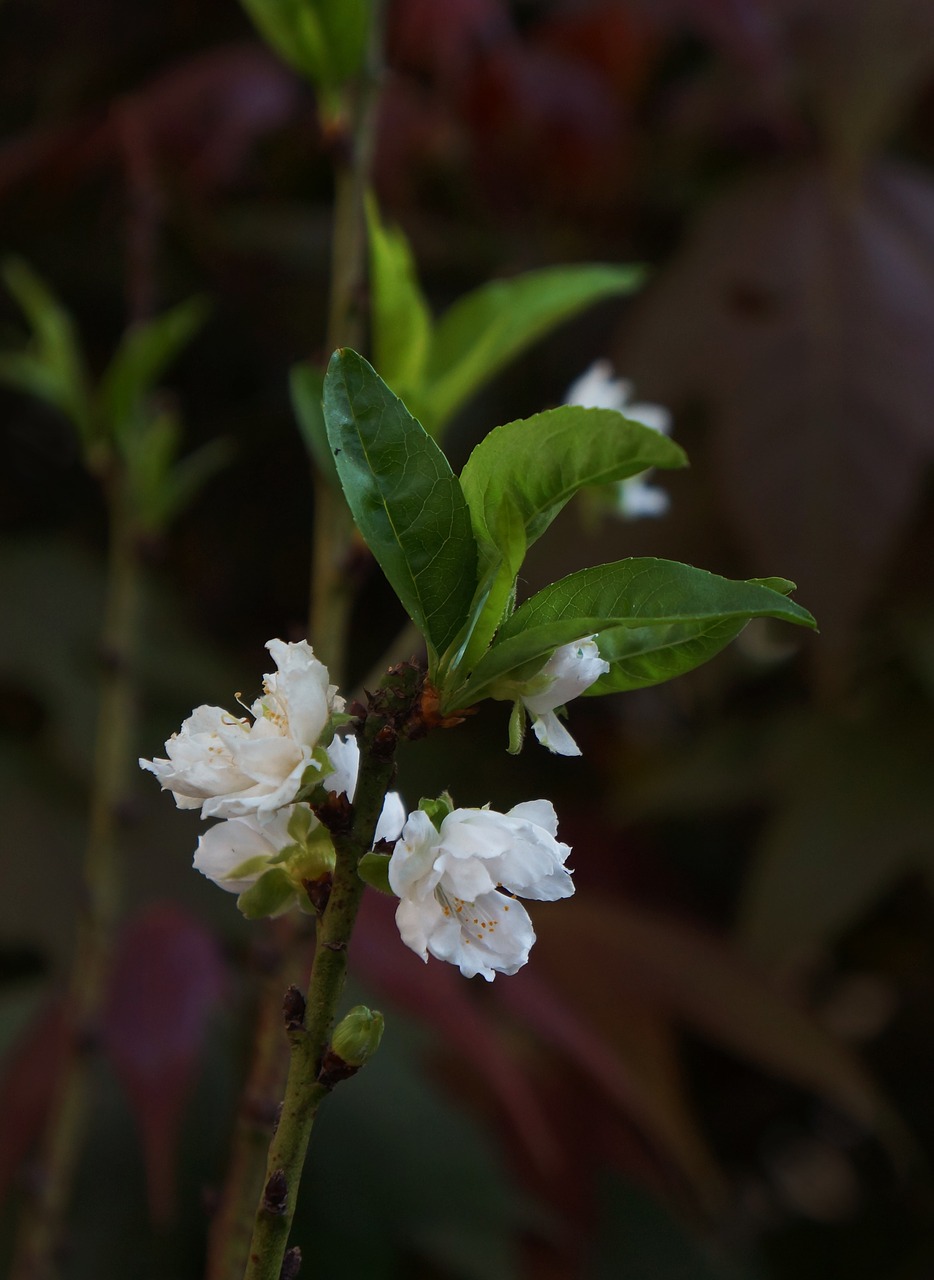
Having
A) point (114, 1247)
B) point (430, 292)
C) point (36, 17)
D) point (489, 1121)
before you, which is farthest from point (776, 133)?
point (114, 1247)

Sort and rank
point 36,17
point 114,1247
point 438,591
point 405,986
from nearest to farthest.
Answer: point 438,591 → point 405,986 → point 114,1247 → point 36,17

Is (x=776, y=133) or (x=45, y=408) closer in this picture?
(x=776, y=133)

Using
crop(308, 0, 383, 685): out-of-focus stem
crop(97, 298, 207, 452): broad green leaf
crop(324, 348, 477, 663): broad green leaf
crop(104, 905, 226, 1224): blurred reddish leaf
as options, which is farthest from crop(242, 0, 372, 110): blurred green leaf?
crop(104, 905, 226, 1224): blurred reddish leaf

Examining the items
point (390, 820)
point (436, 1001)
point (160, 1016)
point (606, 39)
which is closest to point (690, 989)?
point (436, 1001)

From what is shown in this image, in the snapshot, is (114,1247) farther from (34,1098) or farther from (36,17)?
(36,17)

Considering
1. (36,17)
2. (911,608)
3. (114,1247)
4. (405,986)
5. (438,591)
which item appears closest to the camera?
(438,591)

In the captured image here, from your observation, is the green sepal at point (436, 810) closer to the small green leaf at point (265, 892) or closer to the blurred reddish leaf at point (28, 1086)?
the small green leaf at point (265, 892)
